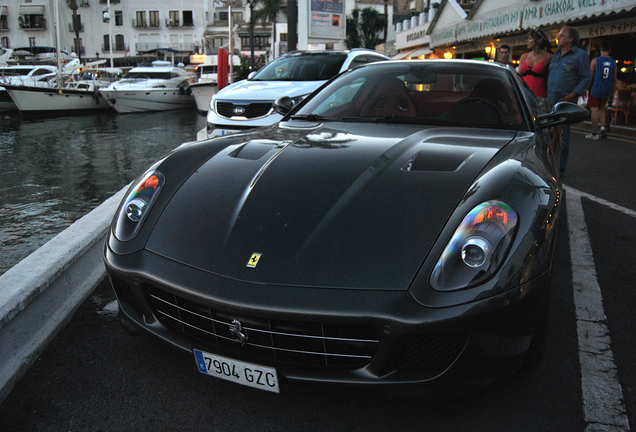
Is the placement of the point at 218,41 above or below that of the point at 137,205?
above

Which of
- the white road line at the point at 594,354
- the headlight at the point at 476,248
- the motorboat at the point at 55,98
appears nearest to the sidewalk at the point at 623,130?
the white road line at the point at 594,354

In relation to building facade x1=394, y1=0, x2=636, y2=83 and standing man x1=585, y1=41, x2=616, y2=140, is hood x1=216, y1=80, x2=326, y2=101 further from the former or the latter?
building facade x1=394, y1=0, x2=636, y2=83

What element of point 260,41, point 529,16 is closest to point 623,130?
point 529,16

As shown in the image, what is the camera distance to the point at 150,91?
21453mm

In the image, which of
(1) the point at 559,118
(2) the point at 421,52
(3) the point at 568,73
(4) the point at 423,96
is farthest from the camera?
(2) the point at 421,52

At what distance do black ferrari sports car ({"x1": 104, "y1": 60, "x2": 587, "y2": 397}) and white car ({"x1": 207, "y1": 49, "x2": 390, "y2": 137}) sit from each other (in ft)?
15.6

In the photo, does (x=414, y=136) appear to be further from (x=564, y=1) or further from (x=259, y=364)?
(x=564, y=1)

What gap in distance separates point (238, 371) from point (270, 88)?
6.39 m

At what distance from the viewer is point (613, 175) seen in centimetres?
615

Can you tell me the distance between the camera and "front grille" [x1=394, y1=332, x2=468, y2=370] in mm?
1595

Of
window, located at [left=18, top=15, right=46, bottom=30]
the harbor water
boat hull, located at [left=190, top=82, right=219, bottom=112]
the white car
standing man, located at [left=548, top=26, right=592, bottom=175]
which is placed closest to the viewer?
the harbor water

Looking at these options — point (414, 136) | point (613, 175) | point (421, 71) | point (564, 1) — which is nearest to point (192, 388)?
point (414, 136)

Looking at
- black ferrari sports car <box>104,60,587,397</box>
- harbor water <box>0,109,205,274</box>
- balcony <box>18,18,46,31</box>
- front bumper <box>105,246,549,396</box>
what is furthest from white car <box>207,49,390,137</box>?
balcony <box>18,18,46,31</box>

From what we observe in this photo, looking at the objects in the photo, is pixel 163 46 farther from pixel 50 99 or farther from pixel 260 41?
pixel 50 99
